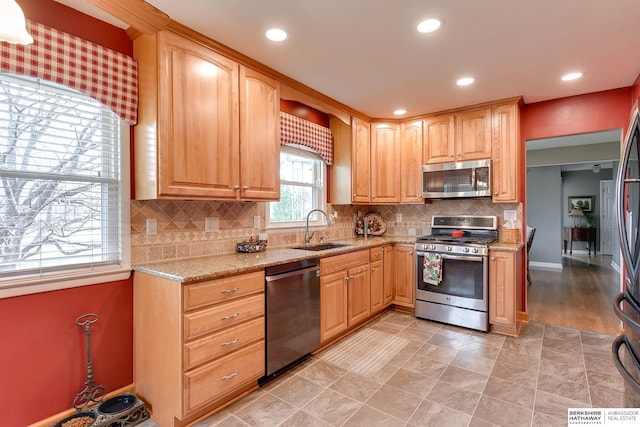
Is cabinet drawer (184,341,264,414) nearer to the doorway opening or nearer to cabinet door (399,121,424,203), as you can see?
cabinet door (399,121,424,203)

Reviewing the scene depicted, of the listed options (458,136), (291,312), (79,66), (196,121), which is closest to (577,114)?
(458,136)

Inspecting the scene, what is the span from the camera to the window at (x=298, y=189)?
3.42 m

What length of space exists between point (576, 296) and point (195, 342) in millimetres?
5248

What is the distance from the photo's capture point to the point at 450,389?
2287 millimetres

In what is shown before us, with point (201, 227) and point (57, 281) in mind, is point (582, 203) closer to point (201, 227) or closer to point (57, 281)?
point (201, 227)

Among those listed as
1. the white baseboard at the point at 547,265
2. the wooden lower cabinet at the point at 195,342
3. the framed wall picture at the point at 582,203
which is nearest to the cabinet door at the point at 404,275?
the wooden lower cabinet at the point at 195,342

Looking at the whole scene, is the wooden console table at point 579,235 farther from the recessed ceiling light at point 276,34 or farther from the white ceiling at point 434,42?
the recessed ceiling light at point 276,34

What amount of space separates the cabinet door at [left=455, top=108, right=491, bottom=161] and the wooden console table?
7.51m

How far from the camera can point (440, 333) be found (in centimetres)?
334

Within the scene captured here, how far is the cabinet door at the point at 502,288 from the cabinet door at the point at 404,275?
0.84m

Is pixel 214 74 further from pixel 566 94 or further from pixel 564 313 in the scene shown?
pixel 564 313

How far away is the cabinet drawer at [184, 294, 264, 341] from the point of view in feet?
6.10

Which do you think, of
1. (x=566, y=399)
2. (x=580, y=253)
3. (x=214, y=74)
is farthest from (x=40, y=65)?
(x=580, y=253)

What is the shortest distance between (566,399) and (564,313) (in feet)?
7.20
